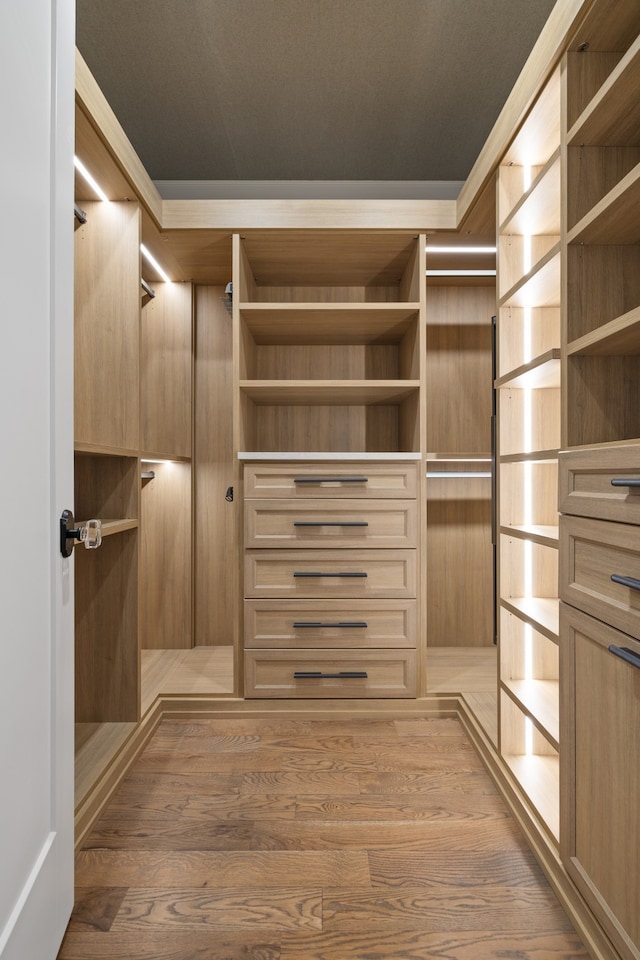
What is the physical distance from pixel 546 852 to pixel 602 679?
0.60m

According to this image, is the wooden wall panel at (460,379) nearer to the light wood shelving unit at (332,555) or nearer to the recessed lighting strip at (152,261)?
the light wood shelving unit at (332,555)

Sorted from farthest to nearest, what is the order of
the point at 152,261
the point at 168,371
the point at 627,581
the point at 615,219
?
the point at 168,371, the point at 152,261, the point at 615,219, the point at 627,581

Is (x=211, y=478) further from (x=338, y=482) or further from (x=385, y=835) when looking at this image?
(x=385, y=835)

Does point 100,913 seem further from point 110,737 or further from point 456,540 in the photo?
point 456,540

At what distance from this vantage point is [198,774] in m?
1.94

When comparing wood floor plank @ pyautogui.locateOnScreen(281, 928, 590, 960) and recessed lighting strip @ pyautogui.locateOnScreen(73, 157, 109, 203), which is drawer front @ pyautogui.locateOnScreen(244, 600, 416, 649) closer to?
wood floor plank @ pyautogui.locateOnScreen(281, 928, 590, 960)

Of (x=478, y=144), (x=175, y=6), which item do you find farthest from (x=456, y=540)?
(x=175, y=6)

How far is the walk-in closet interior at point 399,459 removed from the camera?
4.16 ft

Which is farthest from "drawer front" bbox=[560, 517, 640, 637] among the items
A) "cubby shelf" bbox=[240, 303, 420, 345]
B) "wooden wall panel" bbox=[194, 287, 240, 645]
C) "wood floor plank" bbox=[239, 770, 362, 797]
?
"wooden wall panel" bbox=[194, 287, 240, 645]

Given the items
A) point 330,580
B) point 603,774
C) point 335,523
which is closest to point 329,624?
point 330,580

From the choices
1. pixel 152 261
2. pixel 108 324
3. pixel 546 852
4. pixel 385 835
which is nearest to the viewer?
pixel 546 852

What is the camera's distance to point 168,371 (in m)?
3.04

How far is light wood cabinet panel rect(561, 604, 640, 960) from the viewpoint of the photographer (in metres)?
1.04

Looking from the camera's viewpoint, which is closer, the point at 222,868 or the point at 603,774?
the point at 603,774
